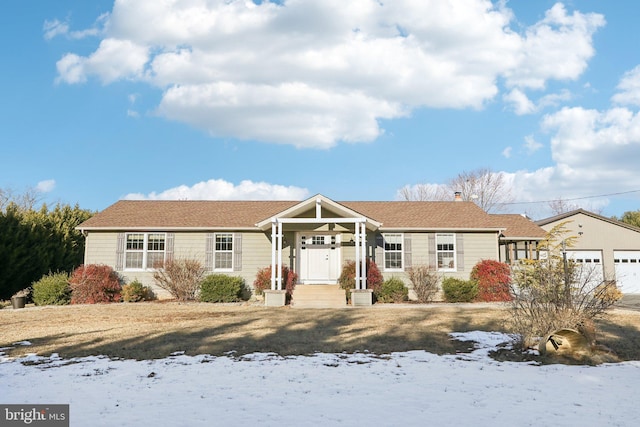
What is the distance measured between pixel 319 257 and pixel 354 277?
224 cm

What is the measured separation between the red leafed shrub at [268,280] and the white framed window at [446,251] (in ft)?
19.8

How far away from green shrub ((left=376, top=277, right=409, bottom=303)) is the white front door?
83.5 inches

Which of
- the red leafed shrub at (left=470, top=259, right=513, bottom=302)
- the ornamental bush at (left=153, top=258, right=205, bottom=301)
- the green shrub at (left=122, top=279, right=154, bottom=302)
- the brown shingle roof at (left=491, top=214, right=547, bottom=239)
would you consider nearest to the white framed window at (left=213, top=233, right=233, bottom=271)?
the ornamental bush at (left=153, top=258, right=205, bottom=301)

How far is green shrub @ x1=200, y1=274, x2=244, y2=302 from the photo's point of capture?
1702cm

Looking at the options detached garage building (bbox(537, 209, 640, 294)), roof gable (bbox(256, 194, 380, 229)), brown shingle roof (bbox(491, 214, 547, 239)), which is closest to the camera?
roof gable (bbox(256, 194, 380, 229))

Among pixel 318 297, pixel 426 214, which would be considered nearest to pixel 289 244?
pixel 318 297

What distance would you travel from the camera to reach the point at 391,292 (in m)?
17.2

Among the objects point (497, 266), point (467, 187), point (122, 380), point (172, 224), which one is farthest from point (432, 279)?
point (467, 187)

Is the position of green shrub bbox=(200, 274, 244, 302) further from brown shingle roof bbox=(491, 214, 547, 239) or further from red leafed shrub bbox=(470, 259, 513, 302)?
brown shingle roof bbox=(491, 214, 547, 239)

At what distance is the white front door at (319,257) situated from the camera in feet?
61.2

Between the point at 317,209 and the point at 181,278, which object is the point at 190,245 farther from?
the point at 317,209

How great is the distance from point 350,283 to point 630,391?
11327 millimetres

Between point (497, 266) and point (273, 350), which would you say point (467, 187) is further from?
point (273, 350)

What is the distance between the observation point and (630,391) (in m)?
6.11
